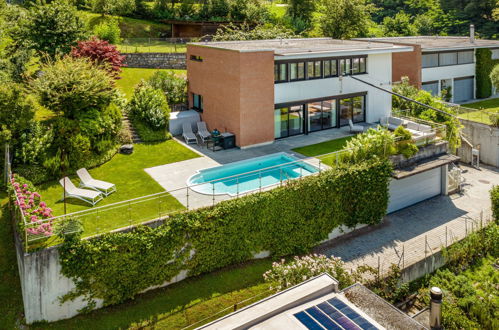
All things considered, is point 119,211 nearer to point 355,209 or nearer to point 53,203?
point 53,203

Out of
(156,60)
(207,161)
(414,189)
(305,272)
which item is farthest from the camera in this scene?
(156,60)

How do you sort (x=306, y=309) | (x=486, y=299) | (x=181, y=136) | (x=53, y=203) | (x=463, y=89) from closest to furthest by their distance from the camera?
1. (x=306, y=309)
2. (x=486, y=299)
3. (x=53, y=203)
4. (x=181, y=136)
5. (x=463, y=89)

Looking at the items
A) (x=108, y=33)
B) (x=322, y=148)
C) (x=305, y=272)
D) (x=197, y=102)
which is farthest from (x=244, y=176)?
(x=108, y=33)

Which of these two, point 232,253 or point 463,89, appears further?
point 463,89

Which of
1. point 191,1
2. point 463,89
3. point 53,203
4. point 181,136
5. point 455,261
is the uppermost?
point 191,1

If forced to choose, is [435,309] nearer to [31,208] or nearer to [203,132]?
[31,208]

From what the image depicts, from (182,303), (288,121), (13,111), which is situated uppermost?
(13,111)

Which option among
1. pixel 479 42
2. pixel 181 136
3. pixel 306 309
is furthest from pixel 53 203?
pixel 479 42

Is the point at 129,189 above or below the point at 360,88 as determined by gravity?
below
